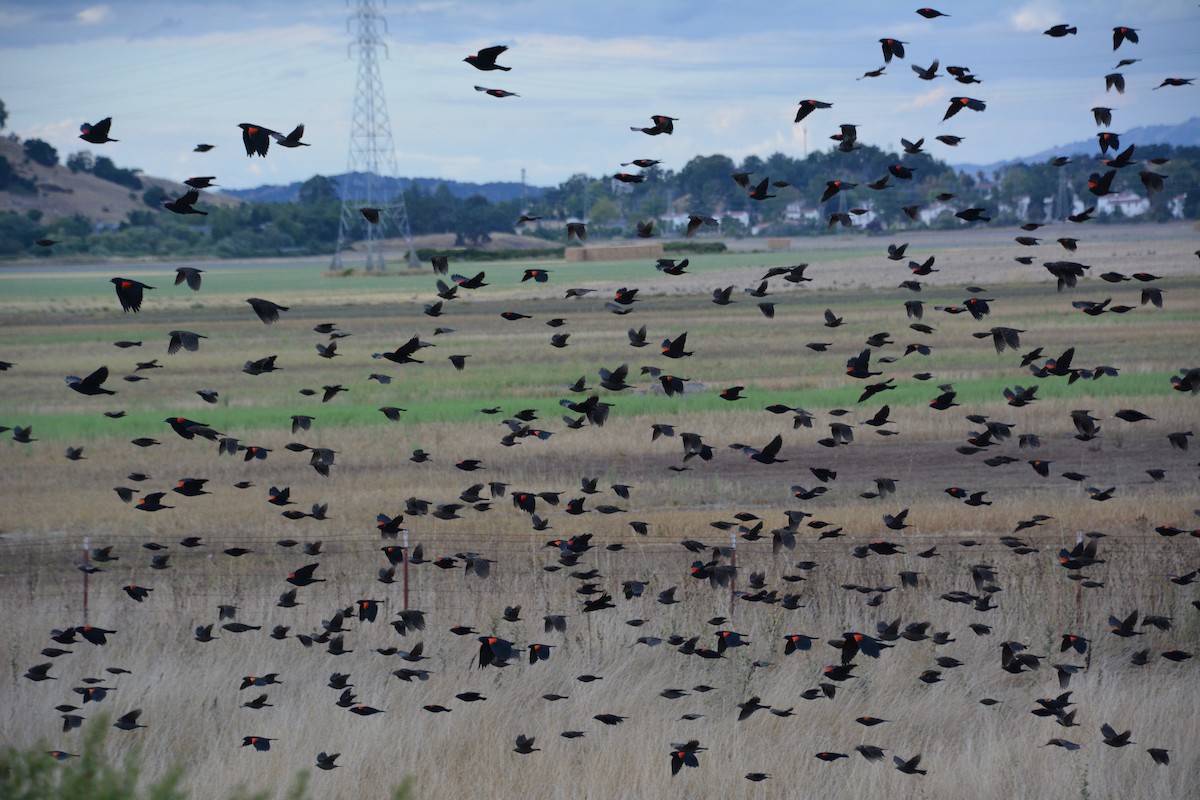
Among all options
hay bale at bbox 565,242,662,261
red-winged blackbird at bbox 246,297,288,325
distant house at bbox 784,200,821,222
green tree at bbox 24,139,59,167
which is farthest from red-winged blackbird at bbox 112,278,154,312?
green tree at bbox 24,139,59,167

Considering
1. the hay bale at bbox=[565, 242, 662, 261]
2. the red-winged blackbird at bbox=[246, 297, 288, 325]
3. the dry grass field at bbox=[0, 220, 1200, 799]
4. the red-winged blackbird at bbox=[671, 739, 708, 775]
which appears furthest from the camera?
the hay bale at bbox=[565, 242, 662, 261]

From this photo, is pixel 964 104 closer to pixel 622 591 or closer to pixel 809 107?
pixel 809 107

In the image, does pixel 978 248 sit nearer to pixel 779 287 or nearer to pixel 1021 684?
pixel 779 287

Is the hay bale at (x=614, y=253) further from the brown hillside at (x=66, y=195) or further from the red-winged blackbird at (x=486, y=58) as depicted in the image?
the red-winged blackbird at (x=486, y=58)

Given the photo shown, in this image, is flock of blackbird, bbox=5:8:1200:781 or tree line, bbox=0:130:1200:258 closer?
flock of blackbird, bbox=5:8:1200:781

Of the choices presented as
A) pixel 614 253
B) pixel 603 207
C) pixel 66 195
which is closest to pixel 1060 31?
pixel 614 253

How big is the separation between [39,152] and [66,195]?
1730cm

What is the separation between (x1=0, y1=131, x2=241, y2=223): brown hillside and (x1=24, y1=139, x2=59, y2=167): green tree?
36.4 inches

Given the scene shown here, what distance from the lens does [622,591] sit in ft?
50.2

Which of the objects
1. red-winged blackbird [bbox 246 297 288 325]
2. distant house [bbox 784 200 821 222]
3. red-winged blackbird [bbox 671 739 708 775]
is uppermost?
distant house [bbox 784 200 821 222]

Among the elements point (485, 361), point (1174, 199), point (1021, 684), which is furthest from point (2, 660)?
point (1174, 199)

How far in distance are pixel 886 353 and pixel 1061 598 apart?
31022 millimetres

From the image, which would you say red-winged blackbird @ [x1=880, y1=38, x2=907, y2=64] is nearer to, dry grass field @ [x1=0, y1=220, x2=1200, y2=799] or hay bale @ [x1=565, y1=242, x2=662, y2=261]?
dry grass field @ [x1=0, y1=220, x2=1200, y2=799]

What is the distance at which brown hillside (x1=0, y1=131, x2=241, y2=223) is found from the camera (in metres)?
161
